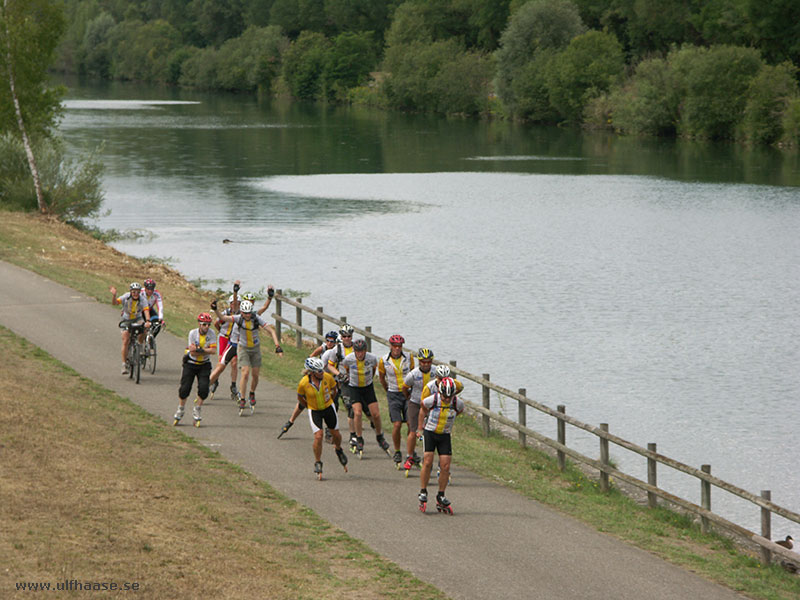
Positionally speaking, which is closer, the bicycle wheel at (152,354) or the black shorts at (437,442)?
the black shorts at (437,442)

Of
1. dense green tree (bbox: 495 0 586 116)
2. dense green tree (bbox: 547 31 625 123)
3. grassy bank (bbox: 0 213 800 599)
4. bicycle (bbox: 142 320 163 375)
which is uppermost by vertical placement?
dense green tree (bbox: 495 0 586 116)

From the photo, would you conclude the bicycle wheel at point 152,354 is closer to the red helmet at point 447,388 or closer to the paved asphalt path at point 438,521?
the paved asphalt path at point 438,521

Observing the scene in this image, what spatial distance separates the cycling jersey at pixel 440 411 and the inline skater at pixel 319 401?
69.6 inches

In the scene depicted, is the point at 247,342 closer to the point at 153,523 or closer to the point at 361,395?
the point at 361,395

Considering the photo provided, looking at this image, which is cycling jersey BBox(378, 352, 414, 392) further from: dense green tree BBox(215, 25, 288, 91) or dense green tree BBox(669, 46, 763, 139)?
dense green tree BBox(215, 25, 288, 91)

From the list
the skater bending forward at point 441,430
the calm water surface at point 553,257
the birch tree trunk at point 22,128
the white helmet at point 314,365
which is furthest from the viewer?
the birch tree trunk at point 22,128

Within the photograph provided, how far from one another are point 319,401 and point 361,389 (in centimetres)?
160

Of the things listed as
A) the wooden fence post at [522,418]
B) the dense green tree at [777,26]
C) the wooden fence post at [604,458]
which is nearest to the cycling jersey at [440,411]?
the wooden fence post at [604,458]

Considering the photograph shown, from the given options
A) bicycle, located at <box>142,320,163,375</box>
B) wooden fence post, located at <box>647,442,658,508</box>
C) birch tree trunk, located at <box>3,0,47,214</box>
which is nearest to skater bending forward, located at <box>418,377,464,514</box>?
wooden fence post, located at <box>647,442,658,508</box>

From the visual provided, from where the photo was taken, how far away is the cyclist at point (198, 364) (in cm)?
1784

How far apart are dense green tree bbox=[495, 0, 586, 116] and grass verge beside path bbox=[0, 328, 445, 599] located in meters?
97.6

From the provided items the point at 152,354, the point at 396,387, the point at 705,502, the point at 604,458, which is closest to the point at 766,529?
the point at 705,502

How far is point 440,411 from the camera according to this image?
14.2m

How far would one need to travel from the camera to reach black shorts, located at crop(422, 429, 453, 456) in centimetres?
1434
